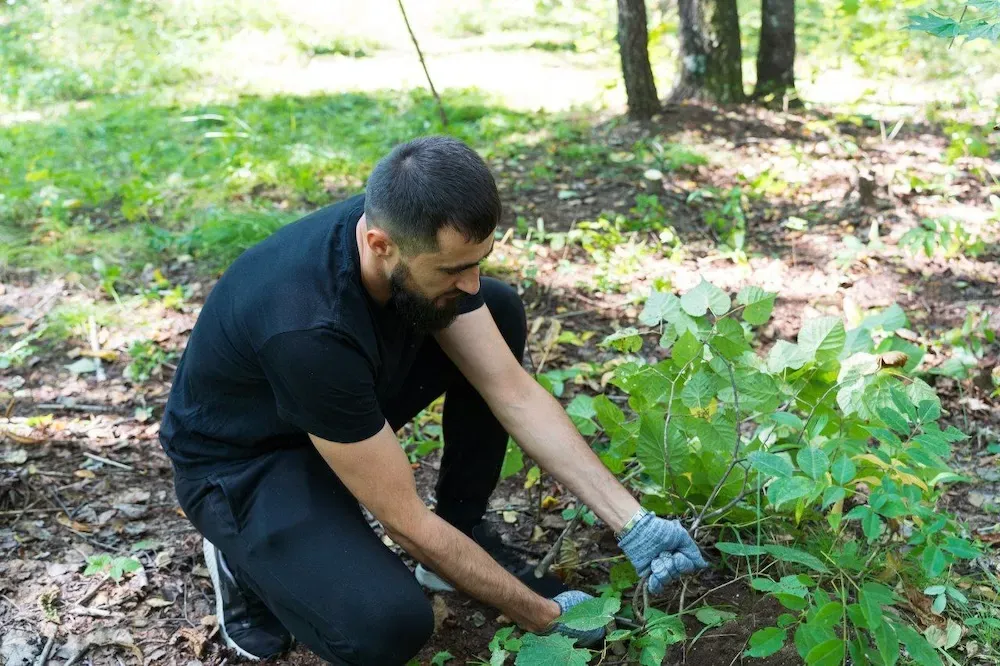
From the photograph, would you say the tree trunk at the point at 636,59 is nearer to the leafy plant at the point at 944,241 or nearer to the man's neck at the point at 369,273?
the leafy plant at the point at 944,241

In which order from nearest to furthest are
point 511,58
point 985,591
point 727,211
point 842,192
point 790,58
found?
point 985,591 < point 727,211 < point 842,192 < point 790,58 < point 511,58

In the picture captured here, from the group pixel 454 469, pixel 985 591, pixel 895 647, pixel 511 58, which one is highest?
pixel 895 647

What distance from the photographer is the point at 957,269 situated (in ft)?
11.6

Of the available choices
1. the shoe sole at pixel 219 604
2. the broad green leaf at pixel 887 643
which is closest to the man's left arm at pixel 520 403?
the broad green leaf at pixel 887 643

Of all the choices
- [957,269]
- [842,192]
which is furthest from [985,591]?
[842,192]

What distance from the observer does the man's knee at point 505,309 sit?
2.35 m

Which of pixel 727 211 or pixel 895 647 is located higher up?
pixel 895 647

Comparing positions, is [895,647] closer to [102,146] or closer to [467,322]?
[467,322]

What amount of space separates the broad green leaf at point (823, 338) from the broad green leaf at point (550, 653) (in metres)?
0.88

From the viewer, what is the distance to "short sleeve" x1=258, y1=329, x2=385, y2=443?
178 cm

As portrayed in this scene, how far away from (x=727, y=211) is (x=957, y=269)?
1055mm

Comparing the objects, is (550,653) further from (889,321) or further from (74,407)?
(74,407)

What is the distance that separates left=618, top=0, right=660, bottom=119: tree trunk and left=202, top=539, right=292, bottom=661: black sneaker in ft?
12.9

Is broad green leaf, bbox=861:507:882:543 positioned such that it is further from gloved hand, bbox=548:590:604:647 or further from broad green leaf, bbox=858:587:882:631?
gloved hand, bbox=548:590:604:647
